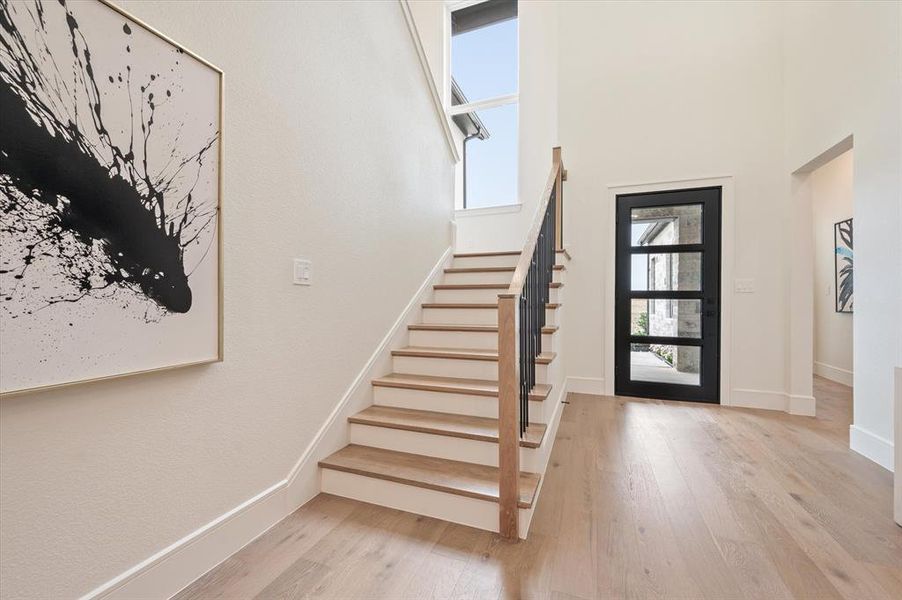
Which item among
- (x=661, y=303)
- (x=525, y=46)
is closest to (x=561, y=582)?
(x=661, y=303)

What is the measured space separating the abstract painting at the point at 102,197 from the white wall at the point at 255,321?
9 centimetres

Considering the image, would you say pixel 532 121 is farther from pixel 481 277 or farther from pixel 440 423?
pixel 440 423

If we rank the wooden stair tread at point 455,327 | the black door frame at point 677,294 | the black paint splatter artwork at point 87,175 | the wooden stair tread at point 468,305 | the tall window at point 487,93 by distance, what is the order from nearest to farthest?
the black paint splatter artwork at point 87,175, the wooden stair tread at point 455,327, the wooden stair tread at point 468,305, the black door frame at point 677,294, the tall window at point 487,93

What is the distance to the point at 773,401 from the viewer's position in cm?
340

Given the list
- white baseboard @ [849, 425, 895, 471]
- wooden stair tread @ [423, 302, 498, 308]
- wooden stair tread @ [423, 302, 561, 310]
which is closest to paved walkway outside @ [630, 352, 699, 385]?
white baseboard @ [849, 425, 895, 471]

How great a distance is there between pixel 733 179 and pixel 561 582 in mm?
3778

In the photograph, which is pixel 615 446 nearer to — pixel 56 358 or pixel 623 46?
pixel 56 358

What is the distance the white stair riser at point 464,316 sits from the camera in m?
2.82

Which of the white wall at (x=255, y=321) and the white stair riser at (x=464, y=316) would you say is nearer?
the white wall at (x=255, y=321)

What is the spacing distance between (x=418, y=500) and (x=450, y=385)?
27.1 inches

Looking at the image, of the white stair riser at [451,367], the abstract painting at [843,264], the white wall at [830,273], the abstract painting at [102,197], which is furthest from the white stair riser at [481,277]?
the white wall at [830,273]

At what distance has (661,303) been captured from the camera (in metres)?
3.74

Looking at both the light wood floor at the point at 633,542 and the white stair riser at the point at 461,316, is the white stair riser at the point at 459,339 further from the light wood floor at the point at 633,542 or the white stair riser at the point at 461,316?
the light wood floor at the point at 633,542

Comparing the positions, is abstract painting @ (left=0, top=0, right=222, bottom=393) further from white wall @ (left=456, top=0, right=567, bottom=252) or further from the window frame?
the window frame
